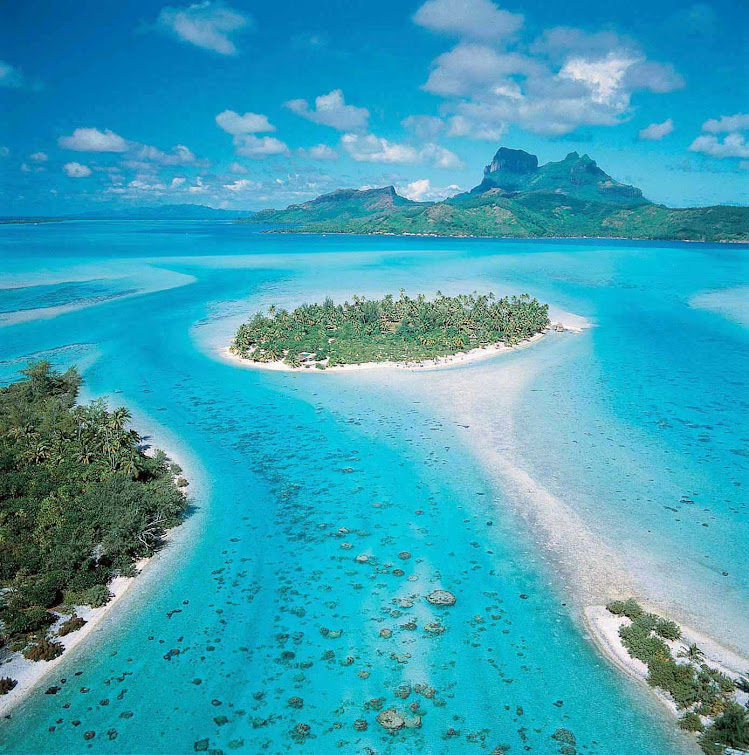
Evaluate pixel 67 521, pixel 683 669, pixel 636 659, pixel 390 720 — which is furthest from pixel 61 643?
pixel 683 669

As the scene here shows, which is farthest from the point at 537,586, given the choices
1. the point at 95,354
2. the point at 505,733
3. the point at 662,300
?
the point at 662,300

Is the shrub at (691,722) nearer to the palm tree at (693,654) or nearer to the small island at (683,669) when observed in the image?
the small island at (683,669)

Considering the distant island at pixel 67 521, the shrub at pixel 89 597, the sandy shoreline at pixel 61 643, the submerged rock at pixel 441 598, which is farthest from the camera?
the submerged rock at pixel 441 598

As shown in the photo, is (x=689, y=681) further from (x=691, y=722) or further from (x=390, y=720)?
(x=390, y=720)

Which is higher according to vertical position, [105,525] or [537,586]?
[105,525]

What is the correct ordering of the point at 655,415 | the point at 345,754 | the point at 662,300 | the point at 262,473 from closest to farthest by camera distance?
the point at 345,754
the point at 262,473
the point at 655,415
the point at 662,300

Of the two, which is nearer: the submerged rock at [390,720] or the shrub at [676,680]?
the submerged rock at [390,720]

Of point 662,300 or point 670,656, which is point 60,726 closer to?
point 670,656

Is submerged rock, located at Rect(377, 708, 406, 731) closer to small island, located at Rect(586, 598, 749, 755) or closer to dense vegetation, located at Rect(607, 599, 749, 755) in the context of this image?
small island, located at Rect(586, 598, 749, 755)

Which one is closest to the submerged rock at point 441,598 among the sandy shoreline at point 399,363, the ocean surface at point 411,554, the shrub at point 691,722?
the ocean surface at point 411,554
